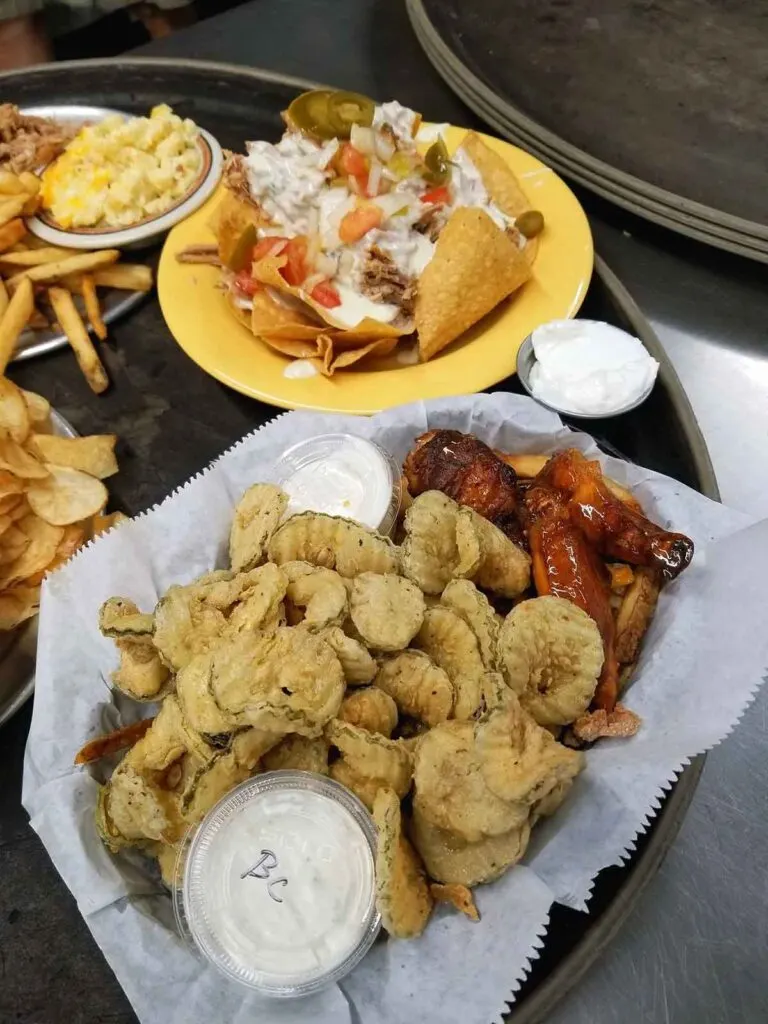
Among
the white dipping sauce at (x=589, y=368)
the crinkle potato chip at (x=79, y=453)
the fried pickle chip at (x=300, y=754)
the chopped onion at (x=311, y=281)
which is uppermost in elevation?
the white dipping sauce at (x=589, y=368)

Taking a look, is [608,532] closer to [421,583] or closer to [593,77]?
[421,583]

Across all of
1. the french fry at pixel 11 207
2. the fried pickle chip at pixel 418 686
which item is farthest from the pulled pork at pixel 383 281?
the fried pickle chip at pixel 418 686

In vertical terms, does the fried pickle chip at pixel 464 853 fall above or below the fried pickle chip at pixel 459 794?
below

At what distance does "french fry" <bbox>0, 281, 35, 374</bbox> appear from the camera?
1.94 meters

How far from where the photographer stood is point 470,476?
1389mm

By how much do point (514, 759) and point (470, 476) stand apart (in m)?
0.56

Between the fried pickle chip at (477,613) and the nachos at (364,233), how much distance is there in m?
0.82

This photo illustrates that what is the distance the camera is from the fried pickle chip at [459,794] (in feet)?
3.28

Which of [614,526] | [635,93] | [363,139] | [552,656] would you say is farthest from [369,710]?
[635,93]

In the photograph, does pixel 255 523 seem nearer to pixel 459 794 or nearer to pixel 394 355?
pixel 459 794

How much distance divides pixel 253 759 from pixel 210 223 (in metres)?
1.68

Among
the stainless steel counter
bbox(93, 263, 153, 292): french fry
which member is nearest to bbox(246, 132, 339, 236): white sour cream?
bbox(93, 263, 153, 292): french fry

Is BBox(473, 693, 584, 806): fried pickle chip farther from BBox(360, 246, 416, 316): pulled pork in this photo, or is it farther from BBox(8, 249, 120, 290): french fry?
BBox(8, 249, 120, 290): french fry

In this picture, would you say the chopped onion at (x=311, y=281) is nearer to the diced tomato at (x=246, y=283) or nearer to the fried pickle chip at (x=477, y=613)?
the diced tomato at (x=246, y=283)
